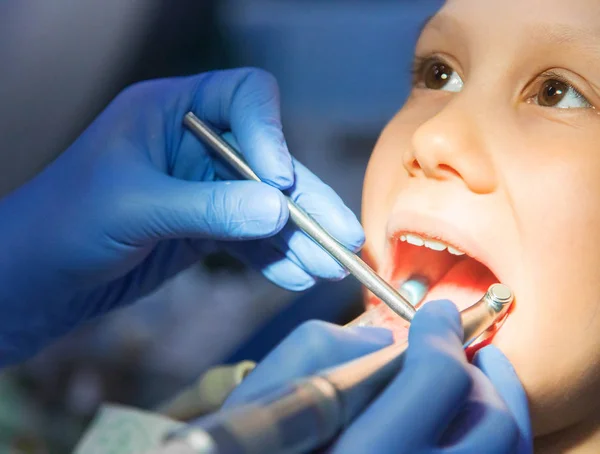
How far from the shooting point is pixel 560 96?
93 cm

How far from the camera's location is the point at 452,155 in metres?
0.88

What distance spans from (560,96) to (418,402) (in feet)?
1.73

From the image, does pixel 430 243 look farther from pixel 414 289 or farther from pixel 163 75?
pixel 163 75

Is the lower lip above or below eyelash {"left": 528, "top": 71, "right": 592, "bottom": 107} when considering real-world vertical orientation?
below

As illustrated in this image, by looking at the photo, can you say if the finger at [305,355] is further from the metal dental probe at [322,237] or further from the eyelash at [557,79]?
the eyelash at [557,79]

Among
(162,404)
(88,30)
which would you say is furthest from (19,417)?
(88,30)

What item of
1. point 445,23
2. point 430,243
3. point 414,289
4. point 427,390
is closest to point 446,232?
point 430,243

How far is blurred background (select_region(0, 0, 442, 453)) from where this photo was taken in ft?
4.84

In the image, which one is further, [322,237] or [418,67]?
[418,67]

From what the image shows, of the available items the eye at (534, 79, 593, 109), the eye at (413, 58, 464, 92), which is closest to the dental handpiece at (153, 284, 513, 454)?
the eye at (534, 79, 593, 109)

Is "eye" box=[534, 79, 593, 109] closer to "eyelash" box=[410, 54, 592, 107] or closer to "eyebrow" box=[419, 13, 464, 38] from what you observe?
"eyelash" box=[410, 54, 592, 107]

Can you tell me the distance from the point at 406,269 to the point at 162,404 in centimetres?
82

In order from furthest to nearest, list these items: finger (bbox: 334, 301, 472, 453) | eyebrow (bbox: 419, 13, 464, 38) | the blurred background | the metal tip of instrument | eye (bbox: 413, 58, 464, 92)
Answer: the blurred background < eye (bbox: 413, 58, 464, 92) < eyebrow (bbox: 419, 13, 464, 38) < the metal tip of instrument < finger (bbox: 334, 301, 472, 453)

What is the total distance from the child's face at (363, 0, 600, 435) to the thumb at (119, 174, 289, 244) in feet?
0.65
